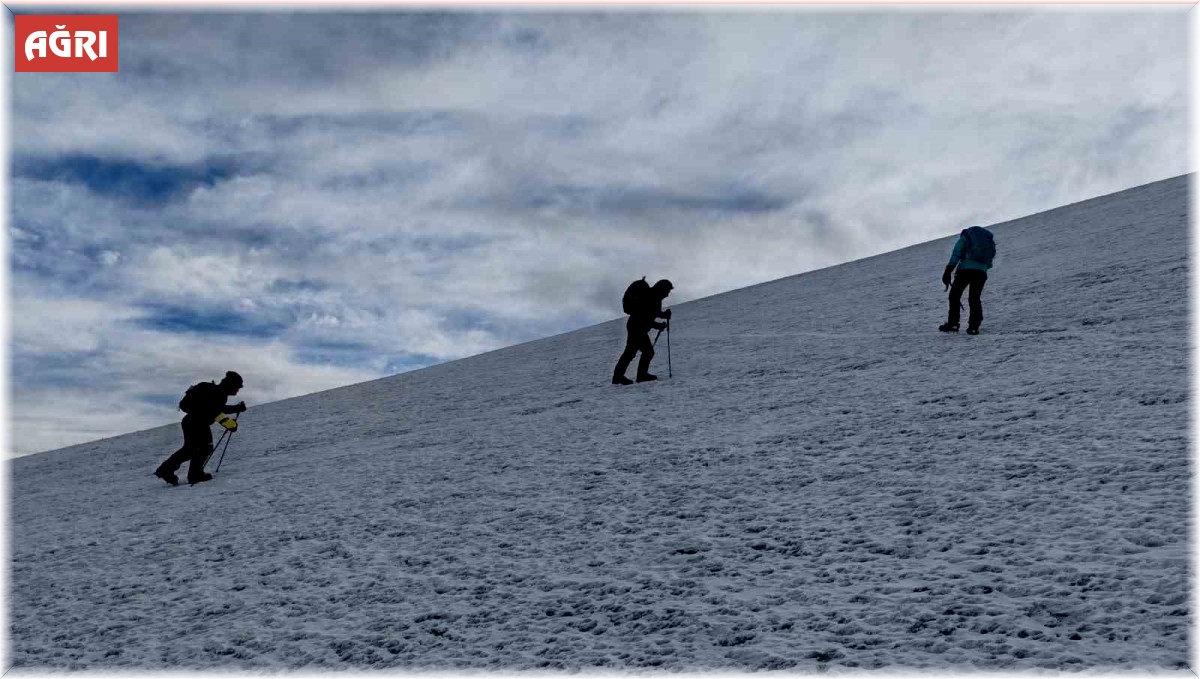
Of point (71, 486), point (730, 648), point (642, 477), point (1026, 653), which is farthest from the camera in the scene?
point (71, 486)

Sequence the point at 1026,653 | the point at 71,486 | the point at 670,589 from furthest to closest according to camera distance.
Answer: the point at 71,486, the point at 670,589, the point at 1026,653

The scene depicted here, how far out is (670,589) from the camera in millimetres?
4035

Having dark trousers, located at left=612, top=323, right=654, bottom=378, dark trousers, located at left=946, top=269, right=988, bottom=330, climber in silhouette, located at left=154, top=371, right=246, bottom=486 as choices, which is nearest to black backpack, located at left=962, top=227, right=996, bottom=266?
dark trousers, located at left=946, top=269, right=988, bottom=330

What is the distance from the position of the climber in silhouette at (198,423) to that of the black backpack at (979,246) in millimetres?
8818

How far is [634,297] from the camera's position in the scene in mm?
11164

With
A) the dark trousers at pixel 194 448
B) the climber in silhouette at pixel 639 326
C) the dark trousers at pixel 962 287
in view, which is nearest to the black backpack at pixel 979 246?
the dark trousers at pixel 962 287

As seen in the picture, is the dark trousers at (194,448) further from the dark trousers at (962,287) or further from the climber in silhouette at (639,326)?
the dark trousers at (962,287)

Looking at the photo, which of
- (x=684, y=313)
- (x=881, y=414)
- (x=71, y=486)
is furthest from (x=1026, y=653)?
(x=684, y=313)

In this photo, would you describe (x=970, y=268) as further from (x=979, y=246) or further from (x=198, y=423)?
(x=198, y=423)

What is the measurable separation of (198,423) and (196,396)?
299mm

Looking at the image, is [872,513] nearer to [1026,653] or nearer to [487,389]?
[1026,653]

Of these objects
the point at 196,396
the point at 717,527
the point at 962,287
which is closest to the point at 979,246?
the point at 962,287

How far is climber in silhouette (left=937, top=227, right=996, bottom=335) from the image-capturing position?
10.3m

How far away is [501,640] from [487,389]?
9.64 meters
